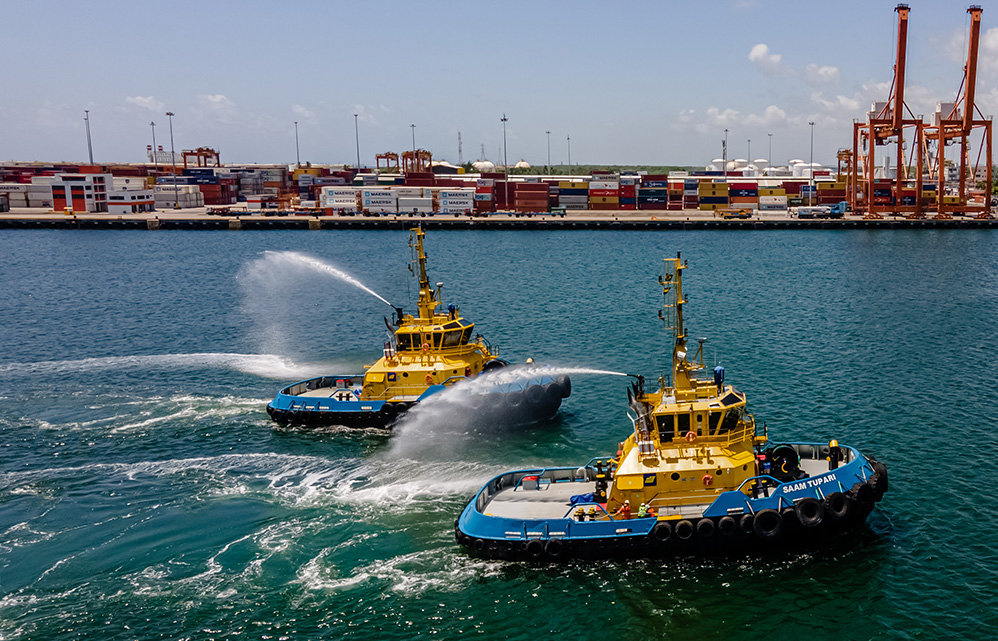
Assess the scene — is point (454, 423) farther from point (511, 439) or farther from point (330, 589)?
point (330, 589)

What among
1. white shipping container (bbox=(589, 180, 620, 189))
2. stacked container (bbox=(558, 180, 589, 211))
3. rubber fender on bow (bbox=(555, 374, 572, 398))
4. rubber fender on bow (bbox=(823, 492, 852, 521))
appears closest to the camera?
rubber fender on bow (bbox=(823, 492, 852, 521))

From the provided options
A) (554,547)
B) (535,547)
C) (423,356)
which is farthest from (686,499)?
(423,356)

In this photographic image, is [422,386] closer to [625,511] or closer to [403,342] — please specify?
[403,342]

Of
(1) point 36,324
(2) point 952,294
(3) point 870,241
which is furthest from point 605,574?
(3) point 870,241

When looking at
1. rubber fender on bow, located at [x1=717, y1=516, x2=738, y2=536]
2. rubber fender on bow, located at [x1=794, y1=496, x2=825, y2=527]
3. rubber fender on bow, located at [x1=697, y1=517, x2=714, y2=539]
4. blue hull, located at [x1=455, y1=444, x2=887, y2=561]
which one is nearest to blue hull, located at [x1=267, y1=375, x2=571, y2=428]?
blue hull, located at [x1=455, y1=444, x2=887, y2=561]

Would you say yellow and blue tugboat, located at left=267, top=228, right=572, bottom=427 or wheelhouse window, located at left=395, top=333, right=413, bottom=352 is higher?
wheelhouse window, located at left=395, top=333, right=413, bottom=352

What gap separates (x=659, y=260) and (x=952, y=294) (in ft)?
107

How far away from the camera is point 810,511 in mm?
20688

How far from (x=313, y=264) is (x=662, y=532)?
195 ft

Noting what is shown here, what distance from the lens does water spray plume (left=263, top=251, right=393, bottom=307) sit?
218 ft

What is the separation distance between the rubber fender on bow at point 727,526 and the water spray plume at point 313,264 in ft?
140

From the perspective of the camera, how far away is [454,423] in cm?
3086

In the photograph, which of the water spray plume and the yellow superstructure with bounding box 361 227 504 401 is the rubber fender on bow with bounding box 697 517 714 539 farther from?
the water spray plume

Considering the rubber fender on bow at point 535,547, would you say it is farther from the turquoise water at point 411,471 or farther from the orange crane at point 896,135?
the orange crane at point 896,135
